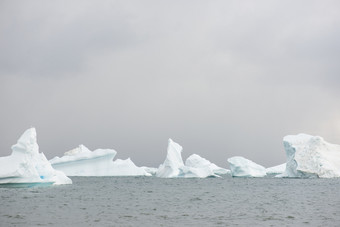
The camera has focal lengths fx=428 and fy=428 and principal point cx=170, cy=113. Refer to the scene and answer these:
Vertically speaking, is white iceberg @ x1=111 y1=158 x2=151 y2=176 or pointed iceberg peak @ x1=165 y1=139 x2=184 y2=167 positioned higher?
pointed iceberg peak @ x1=165 y1=139 x2=184 y2=167

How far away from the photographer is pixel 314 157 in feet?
→ 145

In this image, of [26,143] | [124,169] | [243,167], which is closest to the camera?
[26,143]

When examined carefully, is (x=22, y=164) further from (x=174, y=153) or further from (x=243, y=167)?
(x=243, y=167)

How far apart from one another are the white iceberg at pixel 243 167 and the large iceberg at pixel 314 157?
29.7 feet

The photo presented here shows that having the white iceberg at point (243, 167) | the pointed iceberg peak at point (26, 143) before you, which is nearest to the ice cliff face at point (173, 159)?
the white iceberg at point (243, 167)

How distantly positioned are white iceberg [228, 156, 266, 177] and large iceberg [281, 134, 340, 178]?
9.05 m

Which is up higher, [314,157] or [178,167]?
[314,157]

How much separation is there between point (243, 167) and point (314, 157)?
1321cm

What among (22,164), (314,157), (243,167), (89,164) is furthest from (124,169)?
(22,164)

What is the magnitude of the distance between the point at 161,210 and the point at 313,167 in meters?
30.1

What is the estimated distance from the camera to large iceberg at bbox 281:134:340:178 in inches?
1742

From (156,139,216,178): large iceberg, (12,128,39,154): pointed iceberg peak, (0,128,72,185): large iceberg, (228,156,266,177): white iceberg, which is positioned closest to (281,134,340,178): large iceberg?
(228,156,266,177): white iceberg

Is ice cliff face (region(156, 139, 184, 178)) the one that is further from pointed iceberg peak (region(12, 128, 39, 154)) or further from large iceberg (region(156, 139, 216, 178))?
pointed iceberg peak (region(12, 128, 39, 154))

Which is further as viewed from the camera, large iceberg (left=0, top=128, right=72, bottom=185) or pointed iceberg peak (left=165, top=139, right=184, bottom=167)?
pointed iceberg peak (left=165, top=139, right=184, bottom=167)
